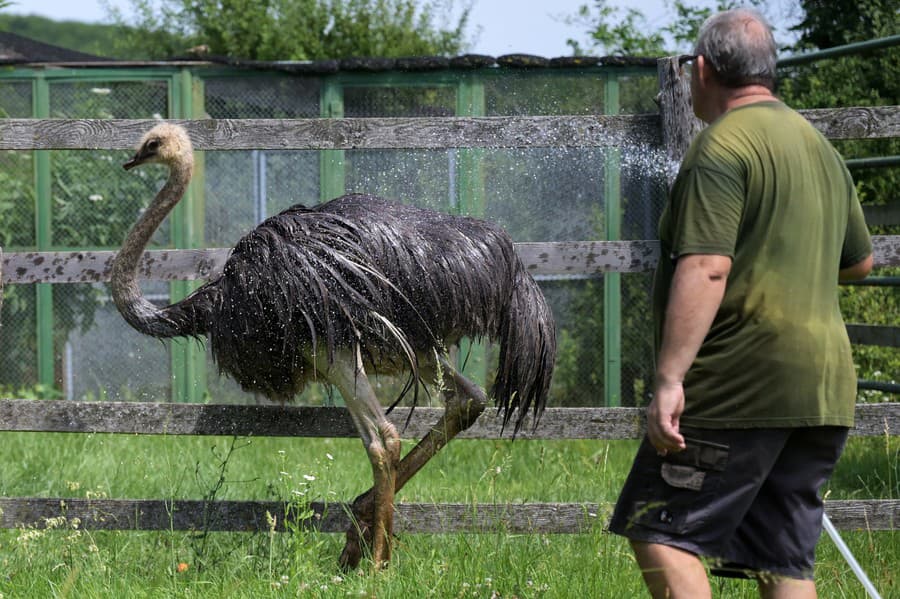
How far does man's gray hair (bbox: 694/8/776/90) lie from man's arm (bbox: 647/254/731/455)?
1.55 feet

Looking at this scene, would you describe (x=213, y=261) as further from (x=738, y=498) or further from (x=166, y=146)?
(x=738, y=498)

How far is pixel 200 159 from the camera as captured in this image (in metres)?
8.45

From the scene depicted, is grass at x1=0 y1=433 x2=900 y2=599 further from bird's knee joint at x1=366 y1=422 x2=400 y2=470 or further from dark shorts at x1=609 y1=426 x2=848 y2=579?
dark shorts at x1=609 y1=426 x2=848 y2=579

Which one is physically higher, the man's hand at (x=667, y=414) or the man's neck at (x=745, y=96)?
the man's neck at (x=745, y=96)

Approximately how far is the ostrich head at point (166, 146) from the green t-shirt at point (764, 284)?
257 centimetres

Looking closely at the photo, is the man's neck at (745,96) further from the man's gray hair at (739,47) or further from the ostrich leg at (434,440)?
the ostrich leg at (434,440)

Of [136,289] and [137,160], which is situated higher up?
[137,160]

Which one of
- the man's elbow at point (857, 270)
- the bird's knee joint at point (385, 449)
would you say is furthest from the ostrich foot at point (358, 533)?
the man's elbow at point (857, 270)

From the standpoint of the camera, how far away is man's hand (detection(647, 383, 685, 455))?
8.85 feet

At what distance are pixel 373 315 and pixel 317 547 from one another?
82 centimetres

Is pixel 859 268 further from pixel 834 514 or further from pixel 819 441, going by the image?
pixel 834 514

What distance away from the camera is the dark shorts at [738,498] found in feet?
9.15

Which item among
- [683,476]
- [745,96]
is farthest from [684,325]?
[745,96]

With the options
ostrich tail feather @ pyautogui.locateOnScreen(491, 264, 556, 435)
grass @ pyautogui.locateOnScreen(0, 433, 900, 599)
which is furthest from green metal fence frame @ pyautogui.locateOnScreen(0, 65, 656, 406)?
ostrich tail feather @ pyautogui.locateOnScreen(491, 264, 556, 435)
